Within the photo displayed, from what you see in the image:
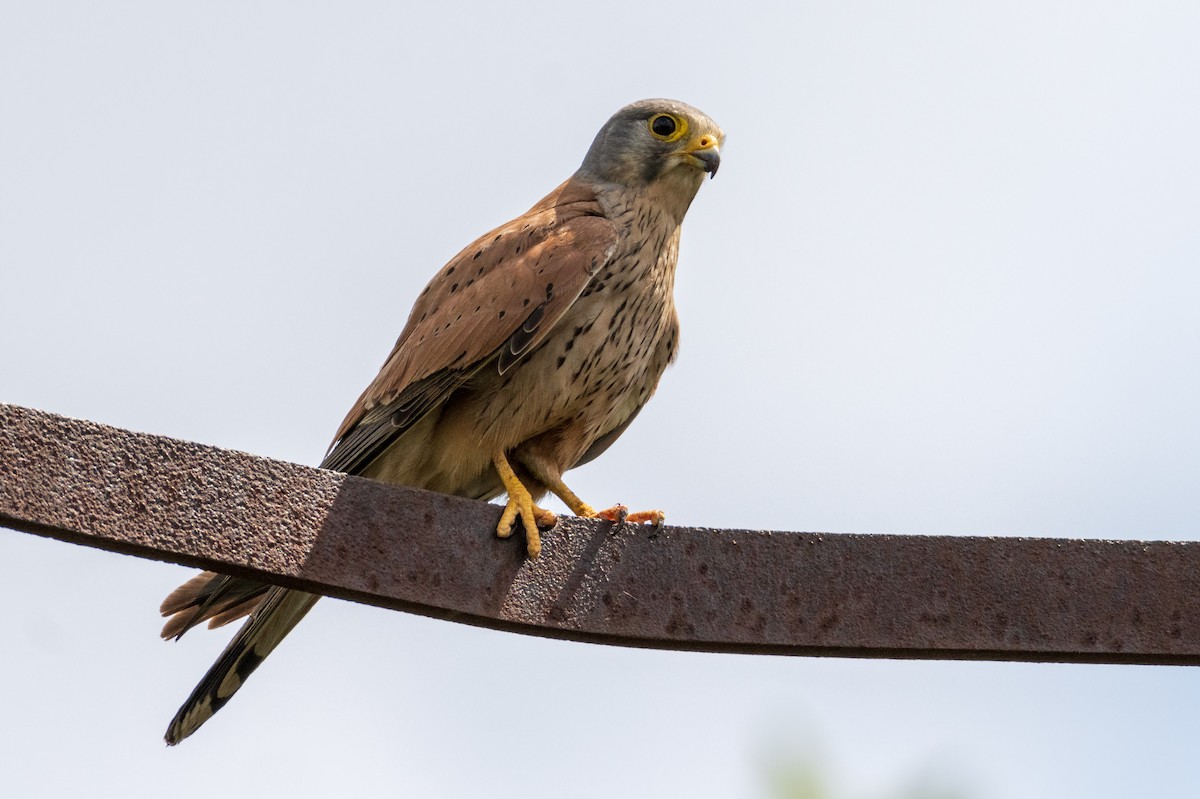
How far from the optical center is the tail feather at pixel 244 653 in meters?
3.38

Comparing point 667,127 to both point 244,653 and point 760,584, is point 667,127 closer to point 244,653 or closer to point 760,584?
point 244,653

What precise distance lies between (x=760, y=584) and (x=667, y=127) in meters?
2.21

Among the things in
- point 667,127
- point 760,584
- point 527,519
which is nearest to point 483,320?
point 667,127

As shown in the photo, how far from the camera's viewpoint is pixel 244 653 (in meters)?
3.55

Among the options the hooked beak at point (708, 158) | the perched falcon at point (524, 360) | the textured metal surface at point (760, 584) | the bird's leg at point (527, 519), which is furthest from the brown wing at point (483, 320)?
the textured metal surface at point (760, 584)

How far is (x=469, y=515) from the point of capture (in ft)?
8.71

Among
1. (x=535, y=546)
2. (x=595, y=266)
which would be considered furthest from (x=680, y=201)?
(x=535, y=546)

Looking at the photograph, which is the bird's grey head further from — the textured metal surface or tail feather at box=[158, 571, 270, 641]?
the textured metal surface

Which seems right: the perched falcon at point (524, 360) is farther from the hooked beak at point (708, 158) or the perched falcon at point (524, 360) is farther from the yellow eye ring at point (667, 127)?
the yellow eye ring at point (667, 127)

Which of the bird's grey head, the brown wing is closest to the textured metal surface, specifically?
the brown wing

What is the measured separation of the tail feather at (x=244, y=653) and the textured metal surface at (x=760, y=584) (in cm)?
95

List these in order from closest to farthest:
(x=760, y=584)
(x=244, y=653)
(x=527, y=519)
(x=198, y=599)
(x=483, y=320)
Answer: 1. (x=760, y=584)
2. (x=527, y=519)
3. (x=198, y=599)
4. (x=244, y=653)
5. (x=483, y=320)

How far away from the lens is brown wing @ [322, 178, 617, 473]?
148 inches

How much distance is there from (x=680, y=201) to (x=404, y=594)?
2155 millimetres
